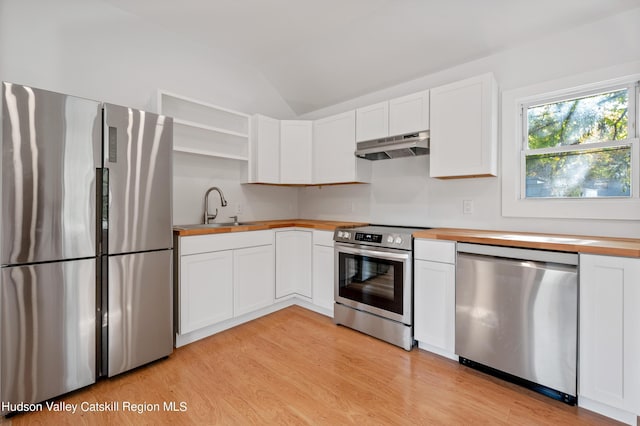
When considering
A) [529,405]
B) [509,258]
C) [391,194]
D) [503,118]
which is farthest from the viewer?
[391,194]

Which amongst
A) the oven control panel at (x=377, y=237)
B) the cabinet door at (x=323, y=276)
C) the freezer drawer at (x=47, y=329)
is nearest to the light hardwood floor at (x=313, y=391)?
the freezer drawer at (x=47, y=329)

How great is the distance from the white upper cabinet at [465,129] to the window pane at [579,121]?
0.34 meters

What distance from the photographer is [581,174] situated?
2260mm

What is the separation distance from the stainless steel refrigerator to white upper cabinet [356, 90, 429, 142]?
1.87 m

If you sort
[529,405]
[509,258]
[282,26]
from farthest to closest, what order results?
[282,26], [509,258], [529,405]

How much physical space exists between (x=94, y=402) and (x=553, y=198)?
3.52 meters

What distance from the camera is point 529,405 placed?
A: 174cm

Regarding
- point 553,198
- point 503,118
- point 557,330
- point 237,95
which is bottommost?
point 557,330

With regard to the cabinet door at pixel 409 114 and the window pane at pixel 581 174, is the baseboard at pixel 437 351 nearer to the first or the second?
the window pane at pixel 581 174

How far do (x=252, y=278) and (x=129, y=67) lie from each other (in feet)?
7.44

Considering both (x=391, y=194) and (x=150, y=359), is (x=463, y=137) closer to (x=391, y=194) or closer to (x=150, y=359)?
(x=391, y=194)

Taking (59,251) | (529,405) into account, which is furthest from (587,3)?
(59,251)

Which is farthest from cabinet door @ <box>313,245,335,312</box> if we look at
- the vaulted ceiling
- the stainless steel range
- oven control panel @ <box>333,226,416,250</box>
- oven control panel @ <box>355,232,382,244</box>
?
the vaulted ceiling

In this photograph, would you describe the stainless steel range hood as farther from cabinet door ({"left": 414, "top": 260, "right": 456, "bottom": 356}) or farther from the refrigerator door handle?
the refrigerator door handle
